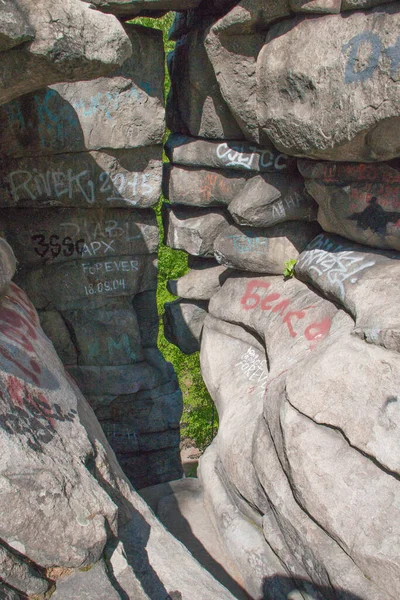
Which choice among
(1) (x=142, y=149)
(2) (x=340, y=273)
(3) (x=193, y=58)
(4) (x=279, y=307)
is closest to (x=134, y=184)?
(1) (x=142, y=149)

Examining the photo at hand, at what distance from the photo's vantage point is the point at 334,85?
12.2 ft

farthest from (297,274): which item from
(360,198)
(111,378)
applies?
(111,378)

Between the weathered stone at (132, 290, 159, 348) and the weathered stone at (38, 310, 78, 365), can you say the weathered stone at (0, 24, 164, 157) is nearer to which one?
the weathered stone at (38, 310, 78, 365)

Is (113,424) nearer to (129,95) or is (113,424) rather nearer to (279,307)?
(279,307)

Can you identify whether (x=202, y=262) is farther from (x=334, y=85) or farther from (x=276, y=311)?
(x=334, y=85)

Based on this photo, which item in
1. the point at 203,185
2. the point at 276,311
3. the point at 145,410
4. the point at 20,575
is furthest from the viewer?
the point at 145,410

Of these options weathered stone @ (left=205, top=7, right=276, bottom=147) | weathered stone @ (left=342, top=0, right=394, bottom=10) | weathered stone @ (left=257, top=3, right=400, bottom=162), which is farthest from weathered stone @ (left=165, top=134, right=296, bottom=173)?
weathered stone @ (left=342, top=0, right=394, bottom=10)

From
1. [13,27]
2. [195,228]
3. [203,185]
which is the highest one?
[13,27]

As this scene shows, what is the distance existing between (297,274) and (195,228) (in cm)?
119

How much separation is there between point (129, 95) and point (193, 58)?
629 mm

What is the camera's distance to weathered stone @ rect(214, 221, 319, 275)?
512 cm

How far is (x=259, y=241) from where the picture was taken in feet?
17.1

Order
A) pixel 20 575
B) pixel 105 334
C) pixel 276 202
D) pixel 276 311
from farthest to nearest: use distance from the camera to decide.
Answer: pixel 105 334 < pixel 276 202 < pixel 276 311 < pixel 20 575

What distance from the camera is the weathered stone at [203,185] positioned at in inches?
209
